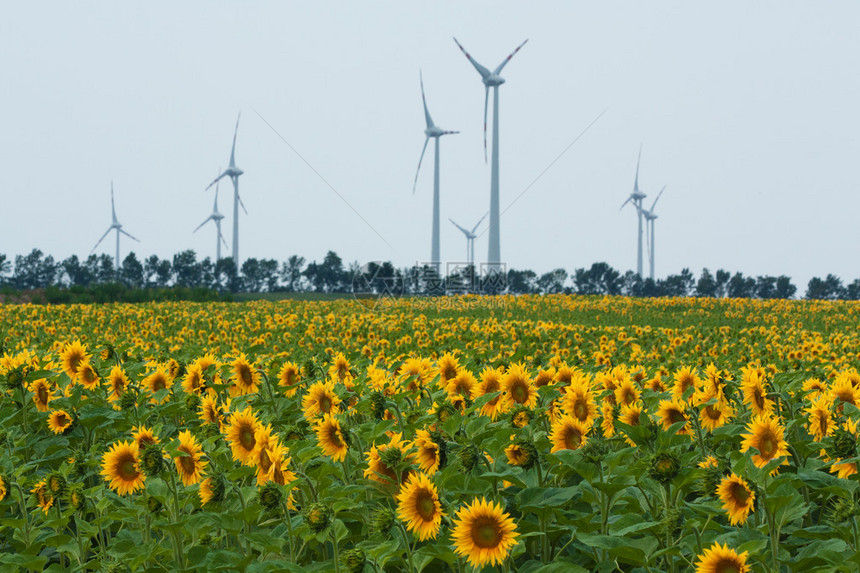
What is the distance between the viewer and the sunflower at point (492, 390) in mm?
3854

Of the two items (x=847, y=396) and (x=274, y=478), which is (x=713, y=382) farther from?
(x=274, y=478)

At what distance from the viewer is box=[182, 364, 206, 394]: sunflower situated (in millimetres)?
5020

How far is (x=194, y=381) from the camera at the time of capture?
16.5ft

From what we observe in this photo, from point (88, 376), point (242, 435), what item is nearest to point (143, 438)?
point (242, 435)

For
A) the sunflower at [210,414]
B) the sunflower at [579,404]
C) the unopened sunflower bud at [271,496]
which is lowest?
the unopened sunflower bud at [271,496]

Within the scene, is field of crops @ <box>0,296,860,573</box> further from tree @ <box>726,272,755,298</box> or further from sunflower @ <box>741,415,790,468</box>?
tree @ <box>726,272,755,298</box>

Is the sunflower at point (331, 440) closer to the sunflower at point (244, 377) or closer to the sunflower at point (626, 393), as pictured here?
the sunflower at point (244, 377)

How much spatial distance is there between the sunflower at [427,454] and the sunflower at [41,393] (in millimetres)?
3485

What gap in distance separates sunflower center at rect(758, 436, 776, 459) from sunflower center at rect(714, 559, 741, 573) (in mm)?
924

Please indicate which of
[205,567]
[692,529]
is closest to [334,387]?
Answer: [205,567]

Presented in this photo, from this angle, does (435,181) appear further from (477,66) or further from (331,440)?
(331,440)

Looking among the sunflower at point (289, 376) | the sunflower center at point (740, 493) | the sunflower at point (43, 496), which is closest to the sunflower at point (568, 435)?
the sunflower center at point (740, 493)

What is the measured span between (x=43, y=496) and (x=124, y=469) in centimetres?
59

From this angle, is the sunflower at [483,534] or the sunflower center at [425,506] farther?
the sunflower center at [425,506]
